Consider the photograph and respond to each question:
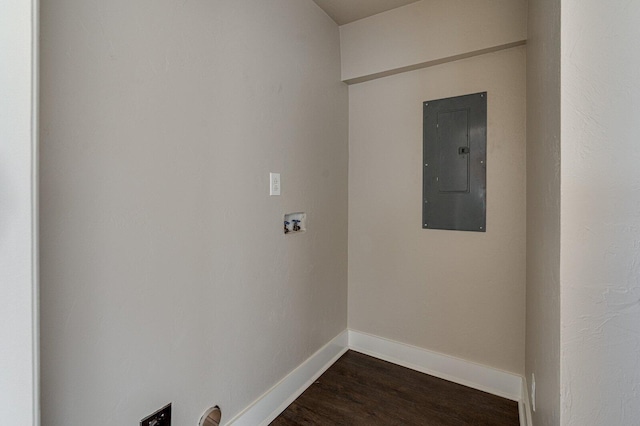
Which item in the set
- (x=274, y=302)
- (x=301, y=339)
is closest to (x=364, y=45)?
(x=274, y=302)

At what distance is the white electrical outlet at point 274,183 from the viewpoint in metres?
1.63

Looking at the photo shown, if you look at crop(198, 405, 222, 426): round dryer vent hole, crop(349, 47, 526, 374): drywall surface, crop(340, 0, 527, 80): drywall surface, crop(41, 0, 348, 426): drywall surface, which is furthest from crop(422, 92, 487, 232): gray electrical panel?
crop(198, 405, 222, 426): round dryer vent hole

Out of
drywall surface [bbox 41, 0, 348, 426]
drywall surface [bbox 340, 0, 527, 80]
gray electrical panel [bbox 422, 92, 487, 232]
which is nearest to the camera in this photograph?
drywall surface [bbox 41, 0, 348, 426]

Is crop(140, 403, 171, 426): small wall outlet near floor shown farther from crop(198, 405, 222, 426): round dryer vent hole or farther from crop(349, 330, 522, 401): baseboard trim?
crop(349, 330, 522, 401): baseboard trim

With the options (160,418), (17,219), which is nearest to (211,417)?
(160,418)

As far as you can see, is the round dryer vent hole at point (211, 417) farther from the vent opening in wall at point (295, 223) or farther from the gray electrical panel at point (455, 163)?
the gray electrical panel at point (455, 163)

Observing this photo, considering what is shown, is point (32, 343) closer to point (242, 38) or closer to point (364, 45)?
point (242, 38)

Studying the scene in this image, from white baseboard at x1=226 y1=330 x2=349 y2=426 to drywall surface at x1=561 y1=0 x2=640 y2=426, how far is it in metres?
1.37

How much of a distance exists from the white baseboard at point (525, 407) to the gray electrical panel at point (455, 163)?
92 centimetres

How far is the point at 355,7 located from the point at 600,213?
2.04m

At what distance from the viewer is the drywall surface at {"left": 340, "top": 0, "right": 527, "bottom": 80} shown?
67.9 inches

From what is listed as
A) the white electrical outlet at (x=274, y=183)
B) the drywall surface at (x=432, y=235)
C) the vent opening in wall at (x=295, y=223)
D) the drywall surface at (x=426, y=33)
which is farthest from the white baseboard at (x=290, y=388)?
the drywall surface at (x=426, y=33)

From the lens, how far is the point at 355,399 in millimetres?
1786

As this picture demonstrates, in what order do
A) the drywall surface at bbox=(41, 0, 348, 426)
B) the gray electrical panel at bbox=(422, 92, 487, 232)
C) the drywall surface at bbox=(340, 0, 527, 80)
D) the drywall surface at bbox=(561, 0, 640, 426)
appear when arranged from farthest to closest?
the gray electrical panel at bbox=(422, 92, 487, 232), the drywall surface at bbox=(340, 0, 527, 80), the drywall surface at bbox=(41, 0, 348, 426), the drywall surface at bbox=(561, 0, 640, 426)
